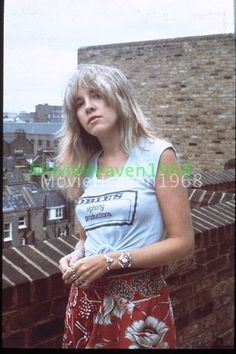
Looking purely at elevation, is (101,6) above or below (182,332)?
above

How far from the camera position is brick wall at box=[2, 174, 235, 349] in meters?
1.46

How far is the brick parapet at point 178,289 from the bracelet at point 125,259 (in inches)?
6.7

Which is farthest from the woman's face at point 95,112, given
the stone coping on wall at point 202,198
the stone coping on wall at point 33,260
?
the stone coping on wall at point 202,198

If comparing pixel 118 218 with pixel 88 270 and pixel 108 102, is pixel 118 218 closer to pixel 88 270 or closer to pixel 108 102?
pixel 88 270

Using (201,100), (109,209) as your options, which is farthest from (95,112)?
(201,100)

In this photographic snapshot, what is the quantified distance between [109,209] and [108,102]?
25cm

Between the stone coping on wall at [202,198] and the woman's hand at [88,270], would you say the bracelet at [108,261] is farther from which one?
the stone coping on wall at [202,198]

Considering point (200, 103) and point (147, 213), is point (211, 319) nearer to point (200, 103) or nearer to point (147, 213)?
point (147, 213)

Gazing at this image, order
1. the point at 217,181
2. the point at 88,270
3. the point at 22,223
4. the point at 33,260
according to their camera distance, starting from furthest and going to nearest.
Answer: the point at 217,181
the point at 22,223
the point at 33,260
the point at 88,270

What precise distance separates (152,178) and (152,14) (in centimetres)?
63

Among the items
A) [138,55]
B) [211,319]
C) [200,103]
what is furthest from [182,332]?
[200,103]

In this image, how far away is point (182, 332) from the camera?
6.57 feet

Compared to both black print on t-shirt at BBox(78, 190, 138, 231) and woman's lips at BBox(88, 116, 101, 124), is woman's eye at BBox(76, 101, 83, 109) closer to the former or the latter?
woman's lips at BBox(88, 116, 101, 124)

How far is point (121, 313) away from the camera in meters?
1.26
